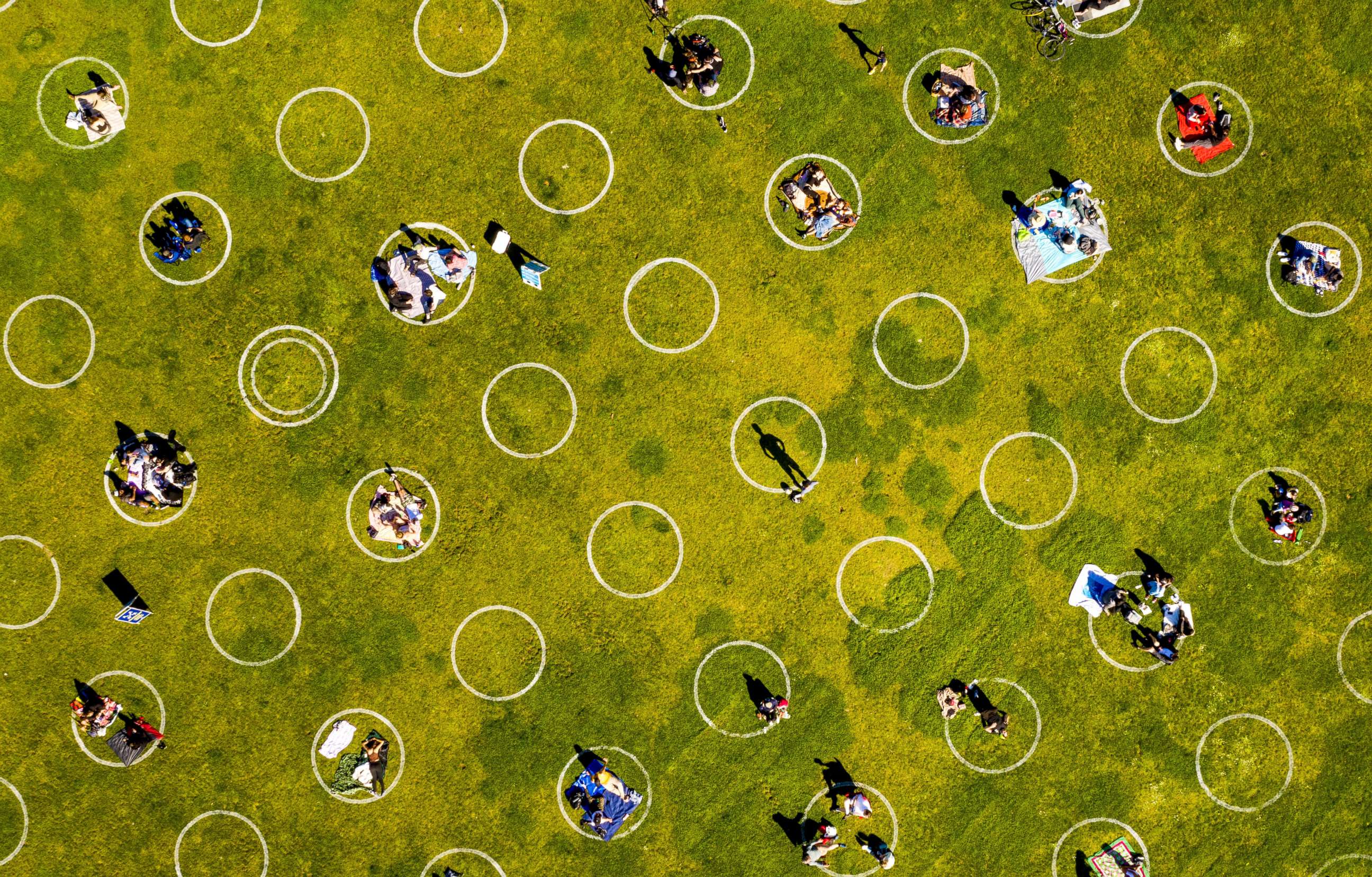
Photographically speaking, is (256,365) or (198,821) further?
(198,821)

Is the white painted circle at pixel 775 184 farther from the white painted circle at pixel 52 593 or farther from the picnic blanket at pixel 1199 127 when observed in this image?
the white painted circle at pixel 52 593

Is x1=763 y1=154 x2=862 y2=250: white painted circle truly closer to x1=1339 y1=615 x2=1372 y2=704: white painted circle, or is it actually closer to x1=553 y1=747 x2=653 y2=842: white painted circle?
x1=553 y1=747 x2=653 y2=842: white painted circle

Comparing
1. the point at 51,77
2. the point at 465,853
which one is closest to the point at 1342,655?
the point at 465,853

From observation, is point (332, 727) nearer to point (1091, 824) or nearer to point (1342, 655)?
point (1091, 824)

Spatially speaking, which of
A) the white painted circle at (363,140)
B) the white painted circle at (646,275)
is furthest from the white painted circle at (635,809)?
the white painted circle at (363,140)

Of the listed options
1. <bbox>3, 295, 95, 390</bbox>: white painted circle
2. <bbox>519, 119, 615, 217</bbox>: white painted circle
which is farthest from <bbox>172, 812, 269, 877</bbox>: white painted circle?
<bbox>519, 119, 615, 217</bbox>: white painted circle

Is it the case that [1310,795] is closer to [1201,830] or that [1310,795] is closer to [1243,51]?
[1201,830]
